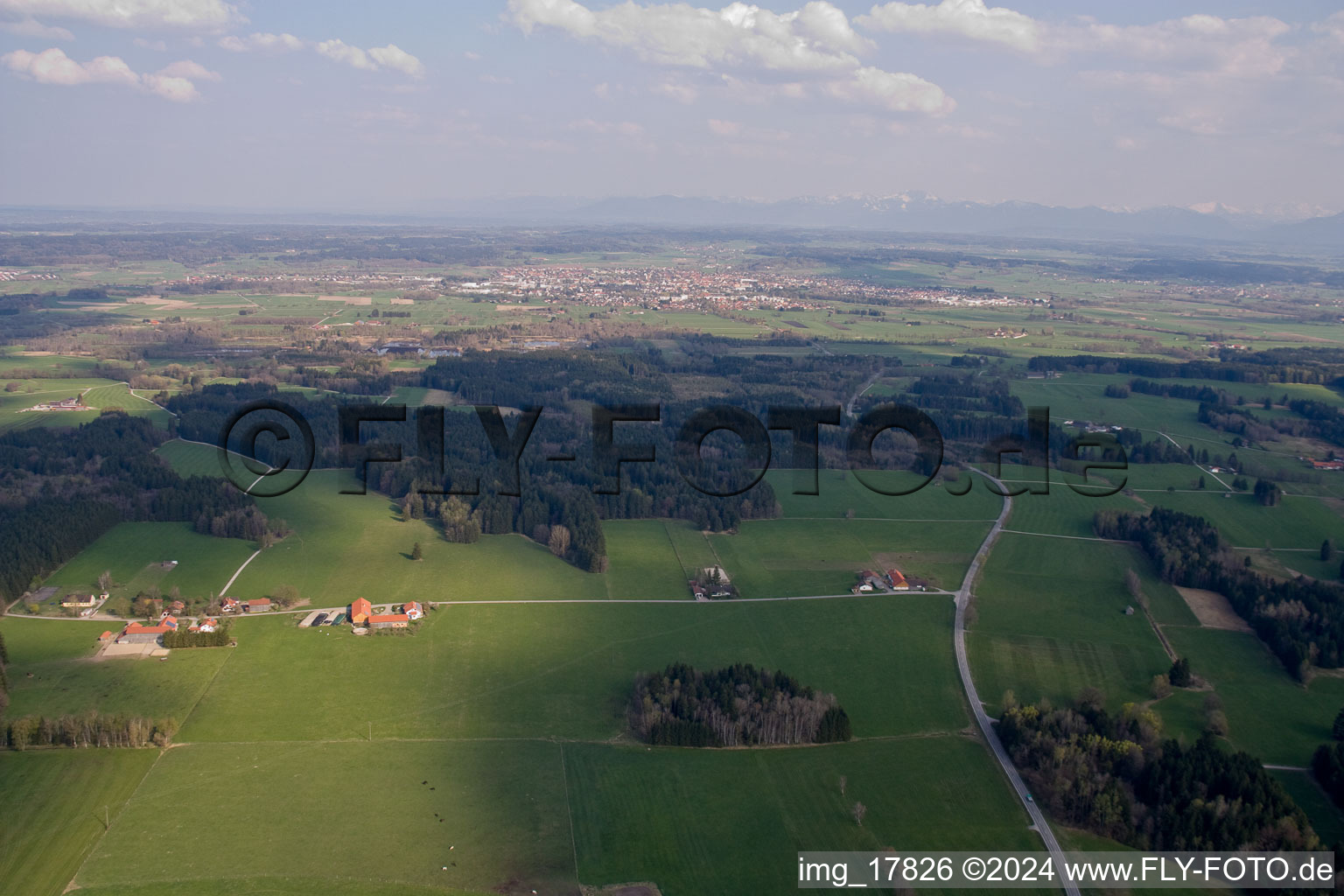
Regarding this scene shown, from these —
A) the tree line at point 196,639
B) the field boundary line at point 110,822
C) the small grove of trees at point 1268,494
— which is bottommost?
the field boundary line at point 110,822

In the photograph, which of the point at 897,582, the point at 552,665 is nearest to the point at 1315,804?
the point at 897,582

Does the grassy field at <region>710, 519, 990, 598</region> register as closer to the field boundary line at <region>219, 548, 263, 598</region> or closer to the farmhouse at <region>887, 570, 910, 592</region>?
the farmhouse at <region>887, 570, 910, 592</region>

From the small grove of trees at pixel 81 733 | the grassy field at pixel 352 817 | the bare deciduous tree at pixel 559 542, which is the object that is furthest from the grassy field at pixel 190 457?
the grassy field at pixel 352 817

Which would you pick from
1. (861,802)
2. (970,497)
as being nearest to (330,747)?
(861,802)

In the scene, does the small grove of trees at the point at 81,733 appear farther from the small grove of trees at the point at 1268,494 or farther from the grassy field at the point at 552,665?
the small grove of trees at the point at 1268,494

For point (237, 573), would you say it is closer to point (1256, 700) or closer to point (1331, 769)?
point (1256, 700)

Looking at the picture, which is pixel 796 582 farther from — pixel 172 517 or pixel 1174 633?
pixel 172 517
